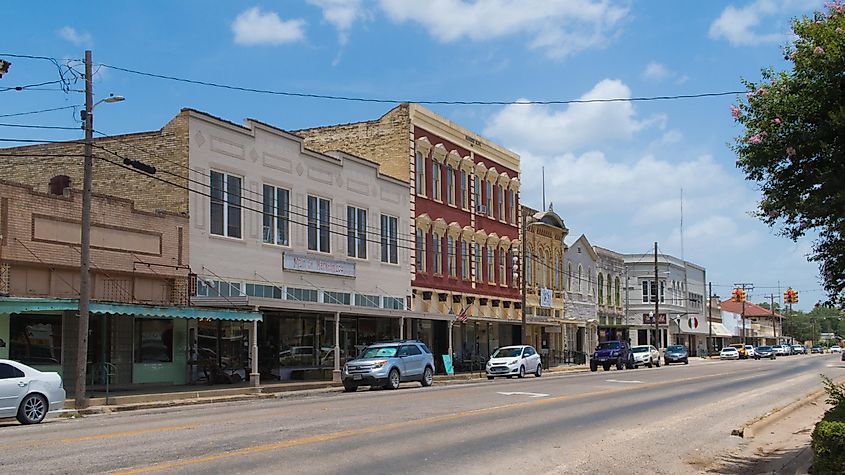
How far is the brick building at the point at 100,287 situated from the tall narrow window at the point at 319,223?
7.51m

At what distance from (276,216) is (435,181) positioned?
13.9 m

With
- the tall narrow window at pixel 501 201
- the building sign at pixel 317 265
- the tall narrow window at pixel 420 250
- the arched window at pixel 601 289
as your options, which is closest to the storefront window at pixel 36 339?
the building sign at pixel 317 265

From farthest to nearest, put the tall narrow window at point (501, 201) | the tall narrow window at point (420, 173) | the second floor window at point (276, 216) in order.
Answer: the tall narrow window at point (501, 201) < the tall narrow window at point (420, 173) < the second floor window at point (276, 216)

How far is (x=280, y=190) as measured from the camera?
118ft

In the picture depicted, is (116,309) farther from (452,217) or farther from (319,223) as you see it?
(452,217)

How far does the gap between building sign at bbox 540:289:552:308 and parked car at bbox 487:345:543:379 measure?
1623 centimetres

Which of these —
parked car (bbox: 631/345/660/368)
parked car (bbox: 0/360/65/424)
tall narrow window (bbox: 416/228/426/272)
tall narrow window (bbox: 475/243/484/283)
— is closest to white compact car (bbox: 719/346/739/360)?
parked car (bbox: 631/345/660/368)

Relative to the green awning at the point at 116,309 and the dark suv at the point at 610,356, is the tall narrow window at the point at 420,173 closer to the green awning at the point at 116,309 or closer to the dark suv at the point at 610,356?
the dark suv at the point at 610,356

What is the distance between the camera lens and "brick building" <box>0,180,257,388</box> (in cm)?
2491

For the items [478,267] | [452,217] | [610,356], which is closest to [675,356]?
[610,356]

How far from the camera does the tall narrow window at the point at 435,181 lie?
47.3 m

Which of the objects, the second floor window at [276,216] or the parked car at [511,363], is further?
the parked car at [511,363]

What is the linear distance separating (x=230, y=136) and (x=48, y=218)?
8654 mm

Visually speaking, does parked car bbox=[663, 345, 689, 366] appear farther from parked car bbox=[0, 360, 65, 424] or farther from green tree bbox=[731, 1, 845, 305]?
green tree bbox=[731, 1, 845, 305]
